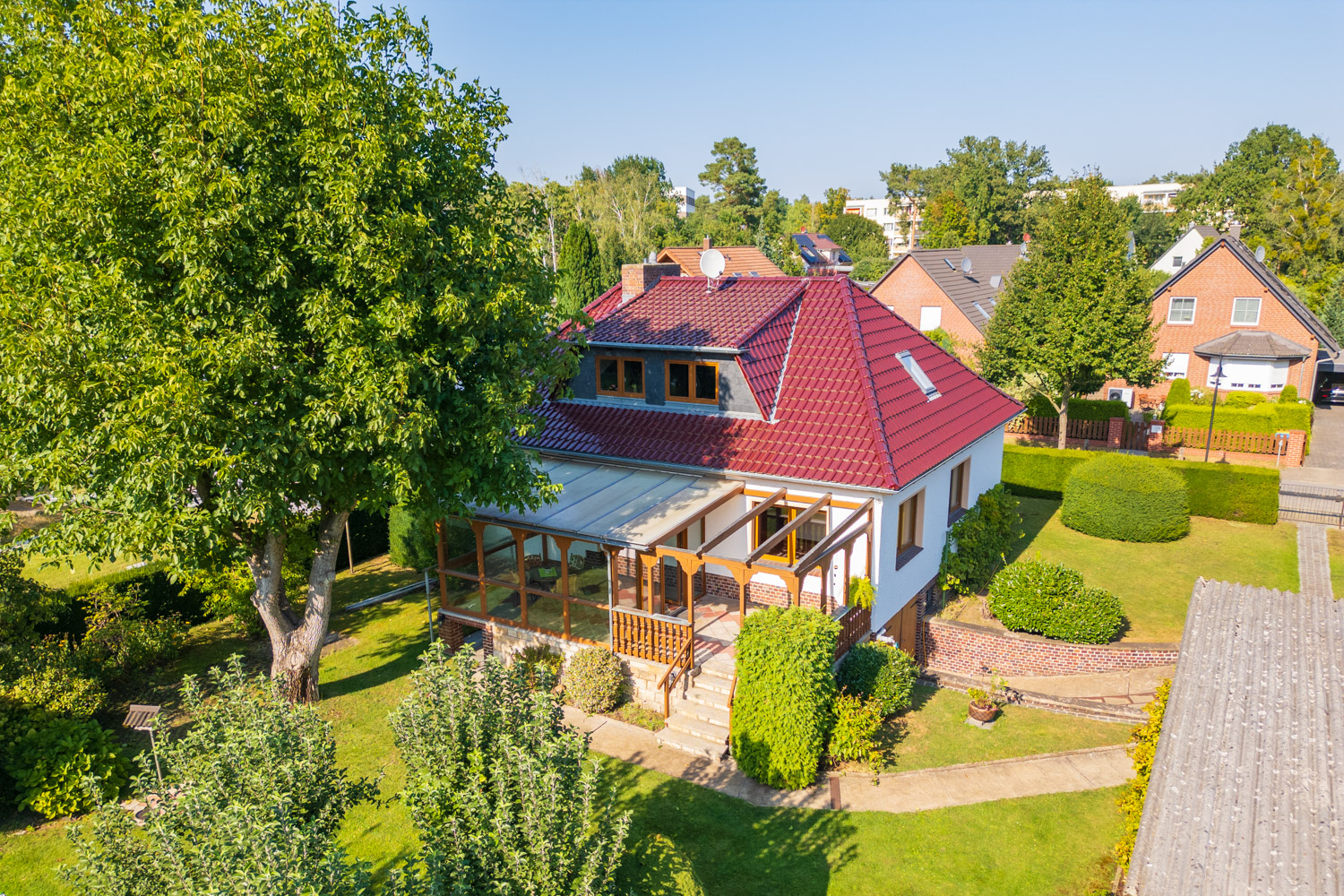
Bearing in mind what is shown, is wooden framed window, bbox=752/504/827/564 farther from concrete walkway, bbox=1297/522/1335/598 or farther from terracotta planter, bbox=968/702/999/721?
concrete walkway, bbox=1297/522/1335/598

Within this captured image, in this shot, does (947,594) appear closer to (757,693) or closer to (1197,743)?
(757,693)

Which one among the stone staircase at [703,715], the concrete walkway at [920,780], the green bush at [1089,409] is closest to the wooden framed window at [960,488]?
the concrete walkway at [920,780]

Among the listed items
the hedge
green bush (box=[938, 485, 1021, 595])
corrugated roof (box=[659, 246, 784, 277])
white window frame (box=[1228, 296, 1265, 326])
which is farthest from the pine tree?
white window frame (box=[1228, 296, 1265, 326])

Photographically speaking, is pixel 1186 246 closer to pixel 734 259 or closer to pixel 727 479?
pixel 734 259

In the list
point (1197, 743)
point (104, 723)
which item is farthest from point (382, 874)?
point (1197, 743)

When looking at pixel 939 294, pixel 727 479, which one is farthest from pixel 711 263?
pixel 939 294
